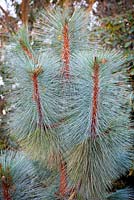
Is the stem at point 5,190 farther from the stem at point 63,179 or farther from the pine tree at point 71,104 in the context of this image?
the stem at point 63,179

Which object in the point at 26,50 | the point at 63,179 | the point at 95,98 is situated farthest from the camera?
the point at 63,179

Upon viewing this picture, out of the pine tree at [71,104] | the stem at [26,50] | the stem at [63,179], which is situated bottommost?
the stem at [63,179]

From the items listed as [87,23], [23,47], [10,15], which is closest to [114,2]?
[10,15]

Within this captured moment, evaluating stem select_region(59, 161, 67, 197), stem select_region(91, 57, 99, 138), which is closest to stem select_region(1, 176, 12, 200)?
stem select_region(59, 161, 67, 197)

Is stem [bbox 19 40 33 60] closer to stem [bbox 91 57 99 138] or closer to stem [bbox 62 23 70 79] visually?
stem [bbox 62 23 70 79]

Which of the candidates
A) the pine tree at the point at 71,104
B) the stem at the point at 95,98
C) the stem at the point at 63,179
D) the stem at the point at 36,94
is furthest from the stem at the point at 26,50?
the stem at the point at 63,179

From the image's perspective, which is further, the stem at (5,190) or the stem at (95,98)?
the stem at (5,190)

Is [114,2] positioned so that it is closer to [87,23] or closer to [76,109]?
[87,23]

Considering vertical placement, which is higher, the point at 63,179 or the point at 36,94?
the point at 36,94

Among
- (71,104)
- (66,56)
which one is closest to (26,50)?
(66,56)

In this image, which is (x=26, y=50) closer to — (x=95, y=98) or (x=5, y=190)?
(x=95, y=98)
